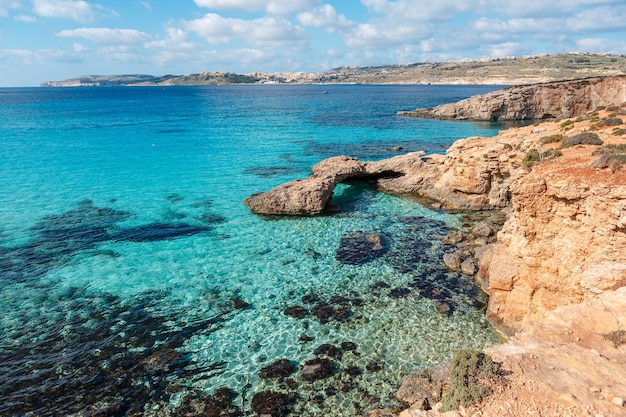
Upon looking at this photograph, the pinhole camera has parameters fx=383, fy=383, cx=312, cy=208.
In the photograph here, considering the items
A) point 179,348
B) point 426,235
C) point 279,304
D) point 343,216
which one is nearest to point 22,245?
point 179,348

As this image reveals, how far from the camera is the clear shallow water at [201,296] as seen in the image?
42.3 ft

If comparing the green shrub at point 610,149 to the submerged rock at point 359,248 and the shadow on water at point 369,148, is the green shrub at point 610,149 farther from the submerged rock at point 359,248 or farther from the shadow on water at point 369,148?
the shadow on water at point 369,148

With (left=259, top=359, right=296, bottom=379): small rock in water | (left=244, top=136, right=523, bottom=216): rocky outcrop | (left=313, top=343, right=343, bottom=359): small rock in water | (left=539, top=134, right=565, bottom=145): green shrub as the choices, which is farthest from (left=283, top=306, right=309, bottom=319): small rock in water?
(left=539, top=134, right=565, bottom=145): green shrub

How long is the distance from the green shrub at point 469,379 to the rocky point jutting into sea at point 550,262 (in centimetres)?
21

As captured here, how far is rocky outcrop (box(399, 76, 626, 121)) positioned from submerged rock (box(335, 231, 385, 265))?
67991 mm

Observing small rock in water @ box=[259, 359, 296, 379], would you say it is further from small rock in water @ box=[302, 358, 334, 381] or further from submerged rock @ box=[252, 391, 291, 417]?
submerged rock @ box=[252, 391, 291, 417]

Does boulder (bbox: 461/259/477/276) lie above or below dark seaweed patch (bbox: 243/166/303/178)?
below

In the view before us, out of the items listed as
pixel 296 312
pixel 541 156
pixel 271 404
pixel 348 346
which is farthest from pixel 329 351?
pixel 541 156

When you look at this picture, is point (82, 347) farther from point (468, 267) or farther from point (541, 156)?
point (541, 156)

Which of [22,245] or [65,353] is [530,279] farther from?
[22,245]

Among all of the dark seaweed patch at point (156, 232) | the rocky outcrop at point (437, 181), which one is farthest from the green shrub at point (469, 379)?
the dark seaweed patch at point (156, 232)

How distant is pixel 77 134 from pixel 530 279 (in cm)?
7156

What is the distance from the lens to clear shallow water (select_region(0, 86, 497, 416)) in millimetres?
12906

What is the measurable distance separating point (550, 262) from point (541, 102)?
259ft
